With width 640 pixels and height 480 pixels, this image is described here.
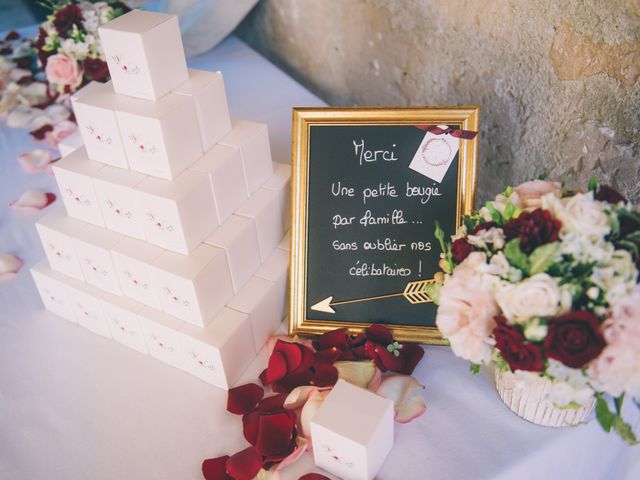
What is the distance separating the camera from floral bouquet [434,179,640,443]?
750mm

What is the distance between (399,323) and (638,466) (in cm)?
47

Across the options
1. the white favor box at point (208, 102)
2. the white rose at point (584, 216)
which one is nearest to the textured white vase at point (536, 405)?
Result: the white rose at point (584, 216)

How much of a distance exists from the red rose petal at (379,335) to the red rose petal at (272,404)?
200mm

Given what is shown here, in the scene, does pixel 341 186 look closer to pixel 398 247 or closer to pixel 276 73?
pixel 398 247

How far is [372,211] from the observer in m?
1.15

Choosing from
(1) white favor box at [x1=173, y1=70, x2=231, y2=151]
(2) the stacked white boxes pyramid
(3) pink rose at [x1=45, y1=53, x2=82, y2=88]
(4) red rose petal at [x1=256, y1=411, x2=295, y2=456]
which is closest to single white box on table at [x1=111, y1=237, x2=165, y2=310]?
(2) the stacked white boxes pyramid

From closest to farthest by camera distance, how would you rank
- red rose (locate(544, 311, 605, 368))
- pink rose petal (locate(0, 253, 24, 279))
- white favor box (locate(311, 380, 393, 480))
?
red rose (locate(544, 311, 605, 368))
white favor box (locate(311, 380, 393, 480))
pink rose petal (locate(0, 253, 24, 279))

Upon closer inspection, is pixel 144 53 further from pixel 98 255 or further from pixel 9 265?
pixel 9 265

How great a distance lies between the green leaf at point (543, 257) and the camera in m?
0.77

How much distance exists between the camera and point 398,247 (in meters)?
1.15

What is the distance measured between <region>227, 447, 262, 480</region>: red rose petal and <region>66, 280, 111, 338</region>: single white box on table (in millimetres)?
450

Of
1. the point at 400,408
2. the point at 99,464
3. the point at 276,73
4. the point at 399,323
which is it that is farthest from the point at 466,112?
the point at 276,73

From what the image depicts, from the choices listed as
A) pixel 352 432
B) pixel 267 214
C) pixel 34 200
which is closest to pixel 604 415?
pixel 352 432

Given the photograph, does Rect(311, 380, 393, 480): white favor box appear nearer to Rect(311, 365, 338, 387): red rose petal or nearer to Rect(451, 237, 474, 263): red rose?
Rect(311, 365, 338, 387): red rose petal
